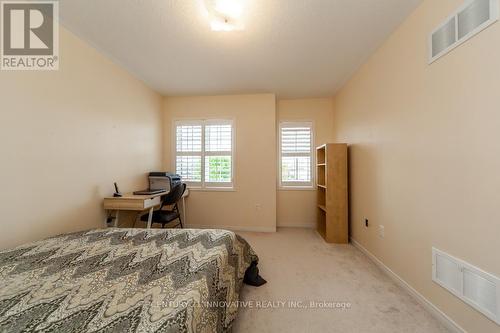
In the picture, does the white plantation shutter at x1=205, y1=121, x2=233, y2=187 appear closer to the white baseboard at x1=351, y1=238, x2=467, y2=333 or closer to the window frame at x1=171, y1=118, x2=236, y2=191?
the window frame at x1=171, y1=118, x2=236, y2=191

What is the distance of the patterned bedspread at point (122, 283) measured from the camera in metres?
0.77

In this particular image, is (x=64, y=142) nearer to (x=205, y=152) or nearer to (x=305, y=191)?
(x=205, y=152)

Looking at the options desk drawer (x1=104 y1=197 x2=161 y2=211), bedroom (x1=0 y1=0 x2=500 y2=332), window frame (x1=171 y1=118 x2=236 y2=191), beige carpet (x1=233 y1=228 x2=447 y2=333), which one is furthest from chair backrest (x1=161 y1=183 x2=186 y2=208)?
beige carpet (x1=233 y1=228 x2=447 y2=333)

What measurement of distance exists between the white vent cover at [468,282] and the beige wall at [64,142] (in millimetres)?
3277

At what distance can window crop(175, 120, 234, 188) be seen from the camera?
3.78 meters

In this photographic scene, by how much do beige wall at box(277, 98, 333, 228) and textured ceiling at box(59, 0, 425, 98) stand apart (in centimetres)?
77

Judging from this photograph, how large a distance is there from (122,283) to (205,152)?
9.66 feet

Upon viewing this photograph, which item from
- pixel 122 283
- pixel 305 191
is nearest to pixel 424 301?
pixel 122 283

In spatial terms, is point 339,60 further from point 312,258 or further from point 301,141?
point 312,258

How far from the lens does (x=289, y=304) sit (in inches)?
65.2

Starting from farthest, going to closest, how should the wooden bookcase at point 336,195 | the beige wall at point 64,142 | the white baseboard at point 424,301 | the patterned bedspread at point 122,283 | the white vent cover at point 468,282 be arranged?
the wooden bookcase at point 336,195, the beige wall at point 64,142, the white baseboard at point 424,301, the white vent cover at point 468,282, the patterned bedspread at point 122,283

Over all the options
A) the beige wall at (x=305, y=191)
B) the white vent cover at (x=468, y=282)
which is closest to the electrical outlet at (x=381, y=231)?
the white vent cover at (x=468, y=282)

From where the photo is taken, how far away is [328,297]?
174 centimetres

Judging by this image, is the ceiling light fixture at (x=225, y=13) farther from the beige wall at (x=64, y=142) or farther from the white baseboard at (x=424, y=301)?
the white baseboard at (x=424, y=301)
